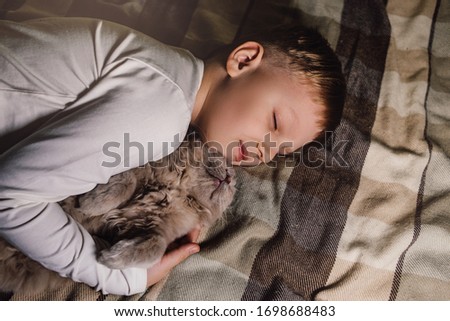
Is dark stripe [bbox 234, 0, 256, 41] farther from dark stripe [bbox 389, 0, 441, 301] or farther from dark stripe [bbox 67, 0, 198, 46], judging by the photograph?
dark stripe [bbox 389, 0, 441, 301]

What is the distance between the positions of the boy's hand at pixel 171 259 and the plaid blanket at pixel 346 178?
0.7 inches

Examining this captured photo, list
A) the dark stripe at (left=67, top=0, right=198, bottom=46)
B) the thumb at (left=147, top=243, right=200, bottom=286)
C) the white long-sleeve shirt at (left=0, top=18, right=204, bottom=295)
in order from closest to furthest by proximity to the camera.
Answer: the white long-sleeve shirt at (left=0, top=18, right=204, bottom=295)
the thumb at (left=147, top=243, right=200, bottom=286)
the dark stripe at (left=67, top=0, right=198, bottom=46)

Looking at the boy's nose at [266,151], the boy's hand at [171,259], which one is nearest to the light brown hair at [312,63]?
the boy's nose at [266,151]

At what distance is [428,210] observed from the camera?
1.00m

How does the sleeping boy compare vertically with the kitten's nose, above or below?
above

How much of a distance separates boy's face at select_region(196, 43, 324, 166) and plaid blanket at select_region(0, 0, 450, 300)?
0.14 m

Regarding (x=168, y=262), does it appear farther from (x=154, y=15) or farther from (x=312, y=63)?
(x=154, y=15)

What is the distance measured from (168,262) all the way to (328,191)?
42cm

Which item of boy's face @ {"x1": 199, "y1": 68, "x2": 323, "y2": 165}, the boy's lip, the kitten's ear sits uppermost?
boy's face @ {"x1": 199, "y1": 68, "x2": 323, "y2": 165}

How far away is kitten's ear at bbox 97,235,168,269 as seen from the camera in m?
0.77

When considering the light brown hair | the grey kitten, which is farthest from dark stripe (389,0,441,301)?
the grey kitten

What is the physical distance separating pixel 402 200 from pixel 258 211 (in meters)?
0.36

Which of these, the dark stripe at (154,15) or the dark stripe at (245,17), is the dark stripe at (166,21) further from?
the dark stripe at (245,17)

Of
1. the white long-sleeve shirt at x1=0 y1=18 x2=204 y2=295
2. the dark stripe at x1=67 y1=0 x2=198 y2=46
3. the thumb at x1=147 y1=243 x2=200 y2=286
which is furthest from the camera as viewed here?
the dark stripe at x1=67 y1=0 x2=198 y2=46
